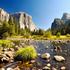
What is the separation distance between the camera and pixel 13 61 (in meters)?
19.6

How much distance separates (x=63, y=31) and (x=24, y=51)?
9973 cm

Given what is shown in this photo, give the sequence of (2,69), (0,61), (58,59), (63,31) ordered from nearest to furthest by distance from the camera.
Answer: (2,69)
(0,61)
(58,59)
(63,31)

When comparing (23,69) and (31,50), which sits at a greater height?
(31,50)

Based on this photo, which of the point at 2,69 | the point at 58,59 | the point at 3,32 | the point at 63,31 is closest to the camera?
the point at 2,69

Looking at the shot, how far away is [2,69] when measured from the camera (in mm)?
15664

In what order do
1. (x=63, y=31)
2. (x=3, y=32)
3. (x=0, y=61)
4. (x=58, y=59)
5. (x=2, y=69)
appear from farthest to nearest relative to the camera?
(x=63, y=31), (x=3, y=32), (x=58, y=59), (x=0, y=61), (x=2, y=69)

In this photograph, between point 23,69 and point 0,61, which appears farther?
point 0,61

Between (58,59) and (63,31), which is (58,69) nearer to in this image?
(58,59)

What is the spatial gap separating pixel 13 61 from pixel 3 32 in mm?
57349

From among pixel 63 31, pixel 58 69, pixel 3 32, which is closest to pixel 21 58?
pixel 58 69

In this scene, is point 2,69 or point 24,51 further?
point 24,51

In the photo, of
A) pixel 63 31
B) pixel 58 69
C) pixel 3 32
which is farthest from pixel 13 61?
pixel 63 31

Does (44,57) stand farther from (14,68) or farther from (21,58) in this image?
(14,68)

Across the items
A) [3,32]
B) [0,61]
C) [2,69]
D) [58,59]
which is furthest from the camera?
[3,32]
